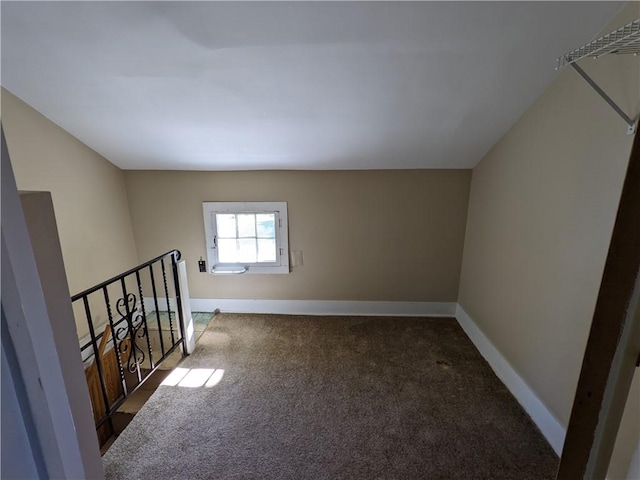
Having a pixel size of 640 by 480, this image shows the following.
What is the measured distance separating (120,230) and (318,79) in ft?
7.80

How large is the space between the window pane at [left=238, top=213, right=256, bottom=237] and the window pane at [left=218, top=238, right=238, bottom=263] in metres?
0.13

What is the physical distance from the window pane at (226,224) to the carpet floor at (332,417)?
3.30ft

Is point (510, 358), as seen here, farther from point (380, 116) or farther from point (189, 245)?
point (189, 245)

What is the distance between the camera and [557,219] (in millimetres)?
1494

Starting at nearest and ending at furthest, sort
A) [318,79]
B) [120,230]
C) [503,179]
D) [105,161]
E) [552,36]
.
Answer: [552,36] < [318,79] < [503,179] < [105,161] < [120,230]

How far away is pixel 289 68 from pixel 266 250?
175 centimetres

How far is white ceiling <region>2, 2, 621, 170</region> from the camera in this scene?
Answer: 46.0 inches

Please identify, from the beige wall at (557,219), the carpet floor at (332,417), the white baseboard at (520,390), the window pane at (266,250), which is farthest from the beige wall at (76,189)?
the white baseboard at (520,390)

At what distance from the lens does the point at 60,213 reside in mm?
2086

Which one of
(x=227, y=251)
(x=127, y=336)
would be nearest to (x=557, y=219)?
(x=227, y=251)

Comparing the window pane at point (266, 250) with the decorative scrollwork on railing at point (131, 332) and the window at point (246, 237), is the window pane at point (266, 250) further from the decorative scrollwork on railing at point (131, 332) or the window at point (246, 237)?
the decorative scrollwork on railing at point (131, 332)

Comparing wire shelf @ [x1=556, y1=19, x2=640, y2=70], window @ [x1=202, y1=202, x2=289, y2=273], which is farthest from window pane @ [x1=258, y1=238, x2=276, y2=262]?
wire shelf @ [x1=556, y1=19, x2=640, y2=70]

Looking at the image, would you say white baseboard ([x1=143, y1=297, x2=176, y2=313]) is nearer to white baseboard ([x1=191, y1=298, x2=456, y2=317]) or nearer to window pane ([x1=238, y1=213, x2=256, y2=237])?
white baseboard ([x1=191, y1=298, x2=456, y2=317])

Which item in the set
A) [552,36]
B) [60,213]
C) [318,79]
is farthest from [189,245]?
[552,36]
